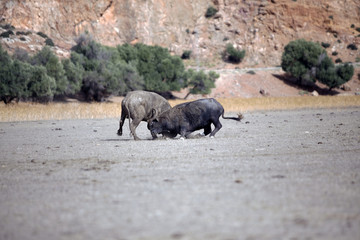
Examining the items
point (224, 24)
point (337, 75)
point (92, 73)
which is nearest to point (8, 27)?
point (92, 73)

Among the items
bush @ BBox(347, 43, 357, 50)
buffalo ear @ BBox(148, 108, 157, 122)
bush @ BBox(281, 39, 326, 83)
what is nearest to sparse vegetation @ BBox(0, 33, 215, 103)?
bush @ BBox(281, 39, 326, 83)

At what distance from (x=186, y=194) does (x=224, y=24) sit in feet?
285

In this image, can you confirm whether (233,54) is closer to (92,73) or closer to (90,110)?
(92,73)

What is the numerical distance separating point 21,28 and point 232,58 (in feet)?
121

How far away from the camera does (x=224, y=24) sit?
A: 90500 millimetres

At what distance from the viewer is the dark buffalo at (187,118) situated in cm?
1511

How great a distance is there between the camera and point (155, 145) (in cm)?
1311

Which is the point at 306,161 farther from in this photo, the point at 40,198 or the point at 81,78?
the point at 81,78

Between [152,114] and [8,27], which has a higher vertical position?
[8,27]

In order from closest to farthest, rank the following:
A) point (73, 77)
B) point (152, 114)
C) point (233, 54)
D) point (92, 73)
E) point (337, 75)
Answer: point (152, 114) → point (73, 77) → point (92, 73) → point (337, 75) → point (233, 54)

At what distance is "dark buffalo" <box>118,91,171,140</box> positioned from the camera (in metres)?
15.6

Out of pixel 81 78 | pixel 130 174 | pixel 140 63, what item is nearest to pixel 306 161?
pixel 130 174

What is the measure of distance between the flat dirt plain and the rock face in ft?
231

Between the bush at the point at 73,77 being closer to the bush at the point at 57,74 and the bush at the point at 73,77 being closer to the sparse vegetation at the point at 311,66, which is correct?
the bush at the point at 57,74
